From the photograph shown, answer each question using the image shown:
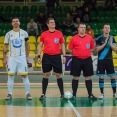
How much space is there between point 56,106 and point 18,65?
1.52 metres

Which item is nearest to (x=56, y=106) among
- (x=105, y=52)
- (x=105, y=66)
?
(x=105, y=66)

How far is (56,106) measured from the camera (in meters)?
8.22

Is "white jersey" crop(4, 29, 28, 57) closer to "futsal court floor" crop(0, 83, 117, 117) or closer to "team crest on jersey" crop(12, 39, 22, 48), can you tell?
"team crest on jersey" crop(12, 39, 22, 48)

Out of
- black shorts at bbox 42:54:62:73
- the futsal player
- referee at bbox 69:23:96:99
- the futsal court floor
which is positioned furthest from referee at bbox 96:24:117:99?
the futsal player

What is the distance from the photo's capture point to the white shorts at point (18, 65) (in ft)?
29.5

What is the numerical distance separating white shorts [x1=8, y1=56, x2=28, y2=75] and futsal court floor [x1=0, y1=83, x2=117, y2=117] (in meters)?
0.69

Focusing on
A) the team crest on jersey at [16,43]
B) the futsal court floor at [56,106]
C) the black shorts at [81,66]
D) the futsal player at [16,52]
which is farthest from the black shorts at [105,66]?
the team crest on jersey at [16,43]

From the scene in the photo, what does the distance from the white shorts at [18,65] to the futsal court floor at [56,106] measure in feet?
2.28

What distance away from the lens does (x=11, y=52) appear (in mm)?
9000

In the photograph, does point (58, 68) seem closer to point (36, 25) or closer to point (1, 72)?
point (1, 72)

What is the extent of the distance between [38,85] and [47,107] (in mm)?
3714

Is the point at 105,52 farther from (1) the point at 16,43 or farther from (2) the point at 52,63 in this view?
(1) the point at 16,43

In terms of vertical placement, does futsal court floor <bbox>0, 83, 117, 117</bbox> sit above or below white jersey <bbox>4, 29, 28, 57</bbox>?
below

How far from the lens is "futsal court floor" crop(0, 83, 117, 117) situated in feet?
24.0
